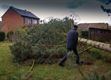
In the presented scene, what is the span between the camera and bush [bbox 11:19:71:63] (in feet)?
43.8

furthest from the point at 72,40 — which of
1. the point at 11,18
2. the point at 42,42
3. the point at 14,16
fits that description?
the point at 14,16

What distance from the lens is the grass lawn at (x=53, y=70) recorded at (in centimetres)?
1016

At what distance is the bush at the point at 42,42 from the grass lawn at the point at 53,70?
714 mm

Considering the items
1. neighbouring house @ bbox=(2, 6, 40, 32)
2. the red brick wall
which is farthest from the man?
the red brick wall

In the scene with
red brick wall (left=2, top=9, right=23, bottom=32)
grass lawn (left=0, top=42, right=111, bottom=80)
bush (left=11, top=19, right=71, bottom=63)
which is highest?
red brick wall (left=2, top=9, right=23, bottom=32)

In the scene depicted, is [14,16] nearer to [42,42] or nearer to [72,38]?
[72,38]

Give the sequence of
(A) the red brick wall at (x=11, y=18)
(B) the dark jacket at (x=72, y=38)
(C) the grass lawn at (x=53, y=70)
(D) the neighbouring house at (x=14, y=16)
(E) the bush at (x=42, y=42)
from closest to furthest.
Answer: (D) the neighbouring house at (x=14, y=16)
(A) the red brick wall at (x=11, y=18)
(C) the grass lawn at (x=53, y=70)
(B) the dark jacket at (x=72, y=38)
(E) the bush at (x=42, y=42)

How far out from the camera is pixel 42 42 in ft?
47.9

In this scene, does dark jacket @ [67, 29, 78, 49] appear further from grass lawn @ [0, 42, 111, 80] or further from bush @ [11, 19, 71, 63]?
bush @ [11, 19, 71, 63]

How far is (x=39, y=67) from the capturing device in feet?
40.2

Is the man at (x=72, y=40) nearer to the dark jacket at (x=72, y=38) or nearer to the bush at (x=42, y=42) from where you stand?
the dark jacket at (x=72, y=38)

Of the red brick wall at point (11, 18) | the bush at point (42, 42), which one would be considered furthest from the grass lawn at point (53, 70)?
the red brick wall at point (11, 18)

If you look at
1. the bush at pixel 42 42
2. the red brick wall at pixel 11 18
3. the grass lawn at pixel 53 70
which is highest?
the red brick wall at pixel 11 18

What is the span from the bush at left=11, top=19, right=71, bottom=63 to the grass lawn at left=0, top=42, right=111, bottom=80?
0.71 m
